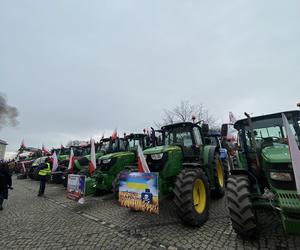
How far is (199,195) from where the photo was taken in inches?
205

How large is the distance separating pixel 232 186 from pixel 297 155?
1.36 m

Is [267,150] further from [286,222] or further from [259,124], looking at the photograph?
[286,222]

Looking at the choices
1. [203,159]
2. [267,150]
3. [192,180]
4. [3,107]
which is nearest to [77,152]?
[203,159]

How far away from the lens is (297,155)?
294cm

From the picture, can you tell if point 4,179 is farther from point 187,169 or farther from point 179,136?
point 187,169

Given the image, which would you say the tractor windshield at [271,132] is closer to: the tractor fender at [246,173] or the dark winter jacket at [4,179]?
the tractor fender at [246,173]

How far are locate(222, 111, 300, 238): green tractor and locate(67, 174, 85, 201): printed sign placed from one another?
171 inches

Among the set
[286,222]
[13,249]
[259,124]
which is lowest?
[13,249]

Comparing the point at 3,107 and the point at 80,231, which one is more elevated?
the point at 3,107

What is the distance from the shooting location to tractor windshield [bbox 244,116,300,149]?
451 cm

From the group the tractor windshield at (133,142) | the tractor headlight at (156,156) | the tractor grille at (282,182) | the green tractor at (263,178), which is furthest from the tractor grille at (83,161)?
the tractor grille at (282,182)

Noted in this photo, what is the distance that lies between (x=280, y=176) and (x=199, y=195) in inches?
86.5

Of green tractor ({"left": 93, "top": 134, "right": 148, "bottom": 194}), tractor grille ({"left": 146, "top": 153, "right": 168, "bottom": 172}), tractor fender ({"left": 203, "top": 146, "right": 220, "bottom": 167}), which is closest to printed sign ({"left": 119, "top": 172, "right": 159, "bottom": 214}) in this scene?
tractor grille ({"left": 146, "top": 153, "right": 168, "bottom": 172})

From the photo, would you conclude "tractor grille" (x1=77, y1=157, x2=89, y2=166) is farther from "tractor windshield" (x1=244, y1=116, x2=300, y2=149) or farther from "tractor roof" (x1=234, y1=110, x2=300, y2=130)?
"tractor windshield" (x1=244, y1=116, x2=300, y2=149)
